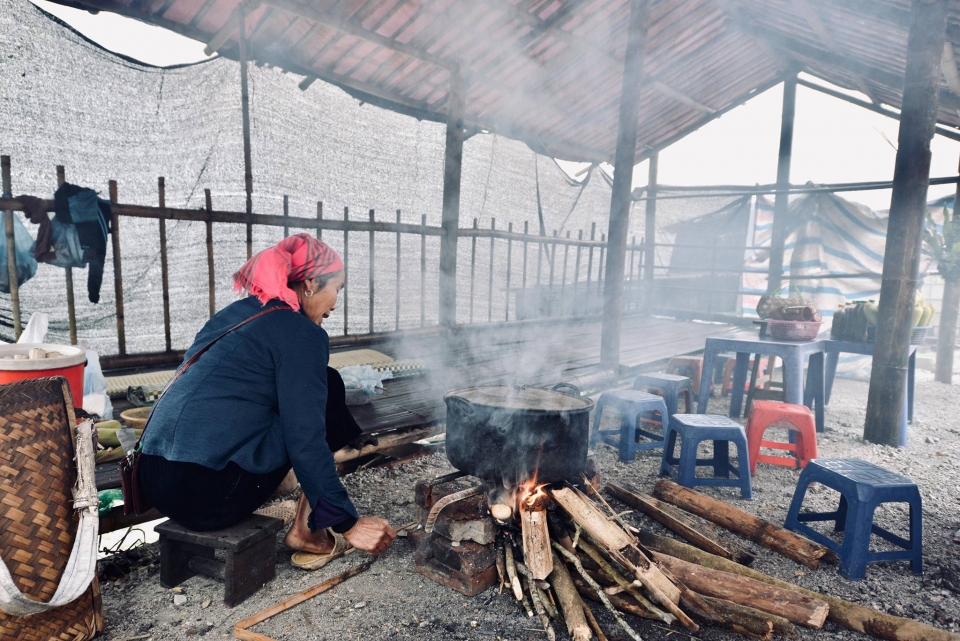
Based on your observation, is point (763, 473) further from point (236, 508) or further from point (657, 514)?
point (236, 508)

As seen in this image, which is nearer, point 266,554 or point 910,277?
point 266,554

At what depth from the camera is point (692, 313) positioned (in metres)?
11.3

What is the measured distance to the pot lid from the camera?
311cm

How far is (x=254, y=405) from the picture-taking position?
2367 millimetres

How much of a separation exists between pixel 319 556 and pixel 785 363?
4554 millimetres

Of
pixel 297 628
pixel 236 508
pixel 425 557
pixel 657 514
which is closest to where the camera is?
pixel 297 628

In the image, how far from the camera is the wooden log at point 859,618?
2.24 m

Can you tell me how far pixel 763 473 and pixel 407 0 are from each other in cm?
599

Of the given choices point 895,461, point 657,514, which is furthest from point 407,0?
point 895,461

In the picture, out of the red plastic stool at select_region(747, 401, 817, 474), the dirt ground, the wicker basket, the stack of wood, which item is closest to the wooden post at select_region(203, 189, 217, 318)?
the dirt ground

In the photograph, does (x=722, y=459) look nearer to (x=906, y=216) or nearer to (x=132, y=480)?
(x=906, y=216)

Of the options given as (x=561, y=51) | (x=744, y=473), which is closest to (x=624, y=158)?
(x=744, y=473)

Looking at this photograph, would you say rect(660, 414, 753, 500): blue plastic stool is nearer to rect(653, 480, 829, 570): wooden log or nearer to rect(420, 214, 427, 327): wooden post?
rect(653, 480, 829, 570): wooden log

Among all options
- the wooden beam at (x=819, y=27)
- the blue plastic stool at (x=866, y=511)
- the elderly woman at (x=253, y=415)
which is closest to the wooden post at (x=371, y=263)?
the elderly woman at (x=253, y=415)
